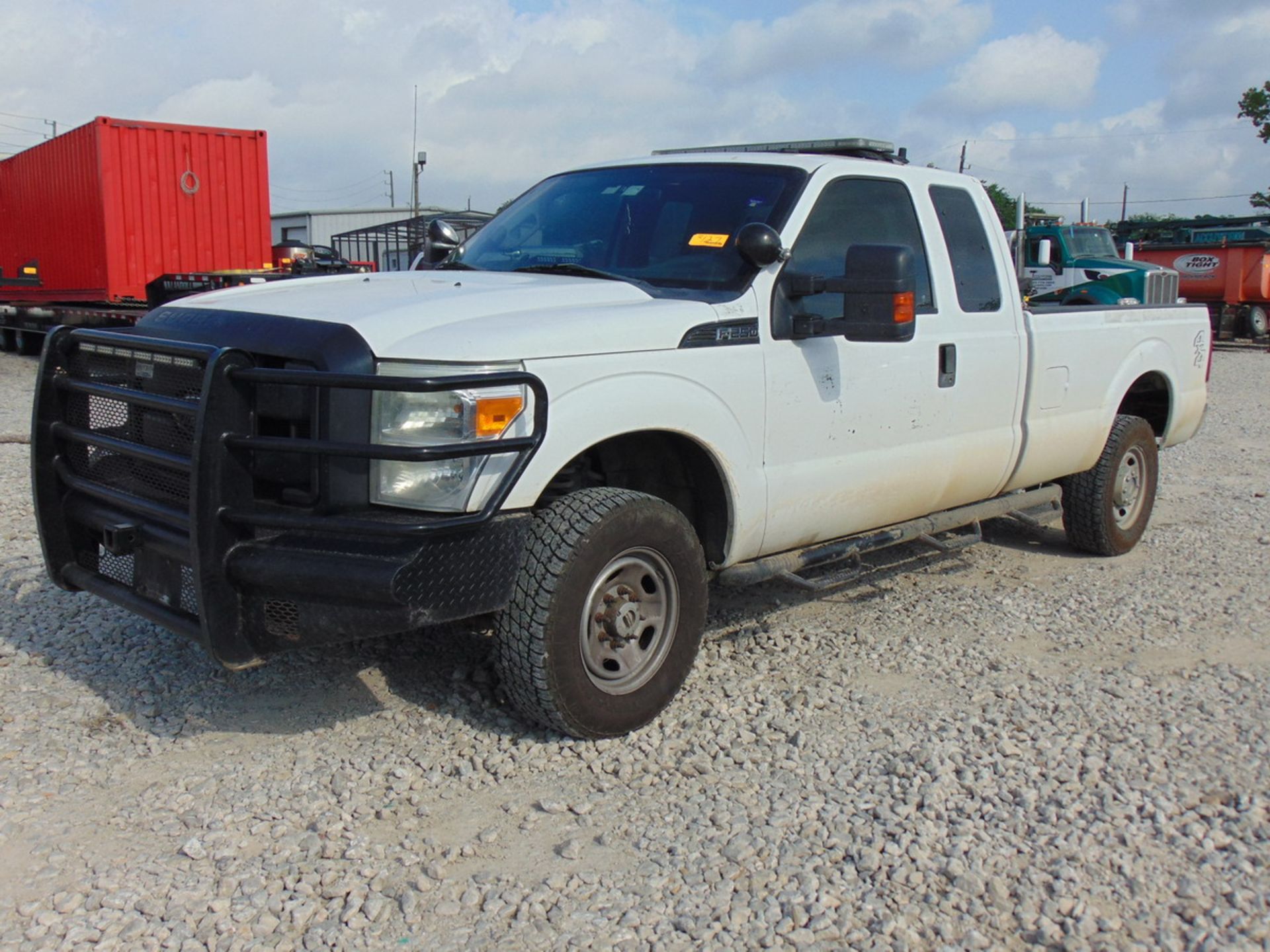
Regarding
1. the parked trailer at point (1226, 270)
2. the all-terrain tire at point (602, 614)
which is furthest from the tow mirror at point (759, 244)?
the parked trailer at point (1226, 270)

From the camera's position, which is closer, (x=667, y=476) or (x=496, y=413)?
(x=496, y=413)

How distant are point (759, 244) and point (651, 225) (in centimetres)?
65

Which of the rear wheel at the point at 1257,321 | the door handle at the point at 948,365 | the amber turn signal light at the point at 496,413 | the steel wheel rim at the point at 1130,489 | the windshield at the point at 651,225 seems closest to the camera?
the amber turn signal light at the point at 496,413

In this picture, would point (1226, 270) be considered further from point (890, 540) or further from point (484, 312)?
point (484, 312)

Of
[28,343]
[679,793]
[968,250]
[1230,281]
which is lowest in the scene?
[679,793]

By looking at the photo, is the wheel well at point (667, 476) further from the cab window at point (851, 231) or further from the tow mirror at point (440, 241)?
the tow mirror at point (440, 241)

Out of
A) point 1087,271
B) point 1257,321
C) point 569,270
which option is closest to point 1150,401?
point 569,270

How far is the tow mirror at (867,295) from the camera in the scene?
400 centimetres

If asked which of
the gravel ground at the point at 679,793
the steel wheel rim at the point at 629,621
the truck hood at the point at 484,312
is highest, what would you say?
the truck hood at the point at 484,312

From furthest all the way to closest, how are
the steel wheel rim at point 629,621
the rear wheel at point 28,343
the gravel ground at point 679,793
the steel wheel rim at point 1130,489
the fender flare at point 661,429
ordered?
the rear wheel at point 28,343 < the steel wheel rim at point 1130,489 < the steel wheel rim at point 629,621 < the fender flare at point 661,429 < the gravel ground at point 679,793

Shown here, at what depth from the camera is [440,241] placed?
Answer: 5.77m

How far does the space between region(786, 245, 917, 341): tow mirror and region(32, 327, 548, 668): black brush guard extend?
1.28 meters

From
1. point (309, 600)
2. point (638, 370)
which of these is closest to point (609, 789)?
point (309, 600)

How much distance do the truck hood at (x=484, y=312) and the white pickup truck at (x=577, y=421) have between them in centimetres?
1
